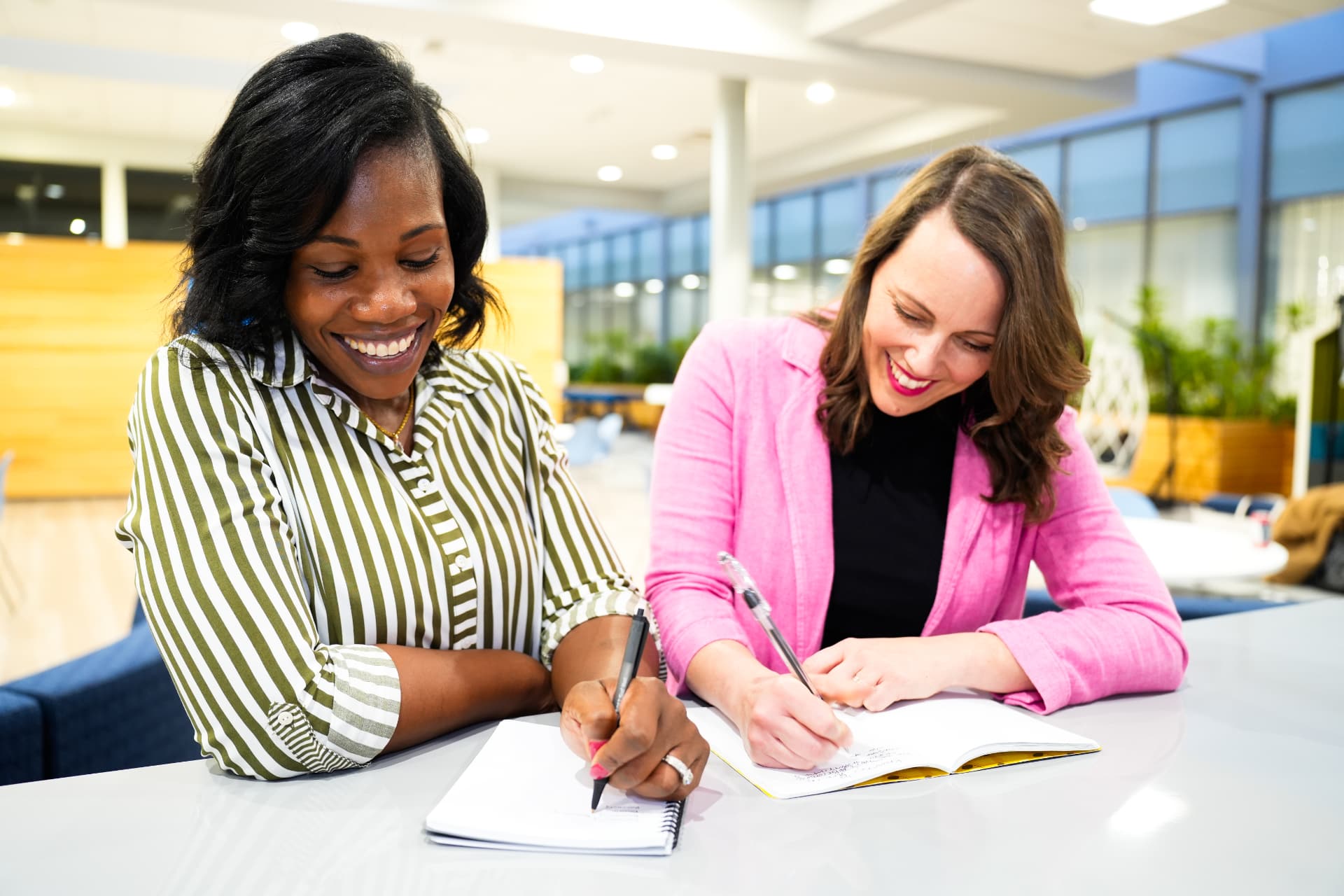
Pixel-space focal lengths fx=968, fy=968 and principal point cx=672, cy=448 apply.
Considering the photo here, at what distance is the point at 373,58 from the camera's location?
3.55 ft

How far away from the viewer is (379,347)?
1.11 meters

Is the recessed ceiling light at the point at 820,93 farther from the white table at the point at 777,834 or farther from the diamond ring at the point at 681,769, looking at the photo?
the diamond ring at the point at 681,769

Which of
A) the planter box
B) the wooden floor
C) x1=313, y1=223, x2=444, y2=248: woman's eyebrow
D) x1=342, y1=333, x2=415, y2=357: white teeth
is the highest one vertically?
x1=313, y1=223, x2=444, y2=248: woman's eyebrow

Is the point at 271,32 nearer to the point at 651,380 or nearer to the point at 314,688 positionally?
the point at 314,688

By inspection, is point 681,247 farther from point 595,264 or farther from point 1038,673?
point 1038,673

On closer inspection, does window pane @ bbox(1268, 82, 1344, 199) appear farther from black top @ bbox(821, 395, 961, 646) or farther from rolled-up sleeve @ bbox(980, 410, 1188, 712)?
black top @ bbox(821, 395, 961, 646)

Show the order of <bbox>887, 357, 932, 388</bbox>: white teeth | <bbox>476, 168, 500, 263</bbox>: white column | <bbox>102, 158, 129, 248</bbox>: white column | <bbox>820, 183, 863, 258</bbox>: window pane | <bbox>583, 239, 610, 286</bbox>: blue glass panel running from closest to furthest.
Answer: <bbox>887, 357, 932, 388</bbox>: white teeth
<bbox>102, 158, 129, 248</bbox>: white column
<bbox>476, 168, 500, 263</bbox>: white column
<bbox>820, 183, 863, 258</bbox>: window pane
<bbox>583, 239, 610, 286</bbox>: blue glass panel

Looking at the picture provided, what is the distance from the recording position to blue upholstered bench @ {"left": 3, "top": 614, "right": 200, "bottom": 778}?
1525 mm

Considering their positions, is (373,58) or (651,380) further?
(651,380)

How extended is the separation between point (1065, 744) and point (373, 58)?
1072 mm

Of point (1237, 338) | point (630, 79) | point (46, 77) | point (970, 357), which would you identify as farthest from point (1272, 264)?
point (46, 77)

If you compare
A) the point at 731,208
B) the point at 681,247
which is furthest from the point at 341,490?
the point at 681,247

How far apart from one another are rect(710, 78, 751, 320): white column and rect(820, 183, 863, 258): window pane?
6248 millimetres

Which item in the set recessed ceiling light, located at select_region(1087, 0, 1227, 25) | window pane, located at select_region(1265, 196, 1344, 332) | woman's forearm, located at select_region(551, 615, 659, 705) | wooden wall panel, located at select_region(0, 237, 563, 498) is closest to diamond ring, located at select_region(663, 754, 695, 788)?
woman's forearm, located at select_region(551, 615, 659, 705)
